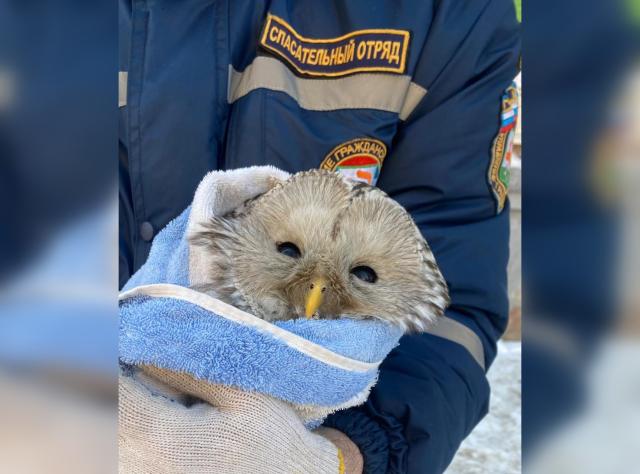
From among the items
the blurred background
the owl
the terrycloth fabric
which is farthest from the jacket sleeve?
the blurred background

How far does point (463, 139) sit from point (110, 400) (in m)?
0.95

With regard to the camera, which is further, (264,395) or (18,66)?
(264,395)

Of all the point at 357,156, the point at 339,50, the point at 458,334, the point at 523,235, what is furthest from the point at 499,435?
the point at 523,235

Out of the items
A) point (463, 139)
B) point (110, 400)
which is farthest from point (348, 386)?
point (463, 139)

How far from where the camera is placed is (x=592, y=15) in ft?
0.78

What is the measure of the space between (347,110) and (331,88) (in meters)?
0.05

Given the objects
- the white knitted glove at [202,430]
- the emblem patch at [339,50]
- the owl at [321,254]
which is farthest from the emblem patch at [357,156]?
the white knitted glove at [202,430]

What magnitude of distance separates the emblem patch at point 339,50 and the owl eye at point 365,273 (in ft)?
1.42

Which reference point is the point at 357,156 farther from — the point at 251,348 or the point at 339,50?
the point at 251,348

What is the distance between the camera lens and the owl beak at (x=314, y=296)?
73cm

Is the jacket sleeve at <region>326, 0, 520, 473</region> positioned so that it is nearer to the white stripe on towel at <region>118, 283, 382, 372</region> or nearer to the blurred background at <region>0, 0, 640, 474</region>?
the white stripe on towel at <region>118, 283, 382, 372</region>

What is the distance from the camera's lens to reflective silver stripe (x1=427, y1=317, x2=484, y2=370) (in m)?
1.03

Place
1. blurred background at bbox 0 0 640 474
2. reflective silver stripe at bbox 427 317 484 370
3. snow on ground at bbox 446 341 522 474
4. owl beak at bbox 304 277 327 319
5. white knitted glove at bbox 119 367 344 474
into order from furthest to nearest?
snow on ground at bbox 446 341 522 474, reflective silver stripe at bbox 427 317 484 370, owl beak at bbox 304 277 327 319, white knitted glove at bbox 119 367 344 474, blurred background at bbox 0 0 640 474

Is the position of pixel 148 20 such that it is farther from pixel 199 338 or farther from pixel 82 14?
pixel 82 14
